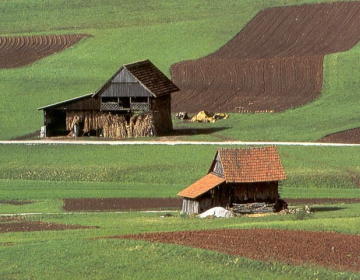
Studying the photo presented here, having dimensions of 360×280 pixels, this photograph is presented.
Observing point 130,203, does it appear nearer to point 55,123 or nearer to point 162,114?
point 162,114

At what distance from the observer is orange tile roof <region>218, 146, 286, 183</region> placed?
6775 centimetres

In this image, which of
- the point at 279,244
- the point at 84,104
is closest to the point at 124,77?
the point at 84,104

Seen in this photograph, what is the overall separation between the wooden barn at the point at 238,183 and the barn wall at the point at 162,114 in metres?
29.9

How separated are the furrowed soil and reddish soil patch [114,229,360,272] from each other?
14.1 metres

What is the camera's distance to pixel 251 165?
6838 cm

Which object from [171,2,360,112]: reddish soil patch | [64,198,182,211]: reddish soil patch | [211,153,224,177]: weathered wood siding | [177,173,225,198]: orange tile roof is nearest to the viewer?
[177,173,225,198]: orange tile roof

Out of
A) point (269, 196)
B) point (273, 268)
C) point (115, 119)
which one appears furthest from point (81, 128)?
point (273, 268)

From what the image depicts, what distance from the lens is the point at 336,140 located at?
92.1 meters

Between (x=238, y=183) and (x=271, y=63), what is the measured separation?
49.8m

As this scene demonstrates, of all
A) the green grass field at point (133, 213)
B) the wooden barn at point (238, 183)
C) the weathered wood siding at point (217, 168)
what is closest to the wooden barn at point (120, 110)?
the green grass field at point (133, 213)

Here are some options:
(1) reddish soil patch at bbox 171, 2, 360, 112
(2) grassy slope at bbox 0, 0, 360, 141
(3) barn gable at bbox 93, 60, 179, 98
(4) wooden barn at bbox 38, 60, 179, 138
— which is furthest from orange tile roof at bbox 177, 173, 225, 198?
(1) reddish soil patch at bbox 171, 2, 360, 112

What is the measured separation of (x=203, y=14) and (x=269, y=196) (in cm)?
7285

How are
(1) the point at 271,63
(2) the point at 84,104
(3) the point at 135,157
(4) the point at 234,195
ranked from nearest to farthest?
(4) the point at 234,195, (3) the point at 135,157, (2) the point at 84,104, (1) the point at 271,63

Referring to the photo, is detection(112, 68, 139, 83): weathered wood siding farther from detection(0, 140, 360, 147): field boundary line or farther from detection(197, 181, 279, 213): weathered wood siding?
detection(197, 181, 279, 213): weathered wood siding
